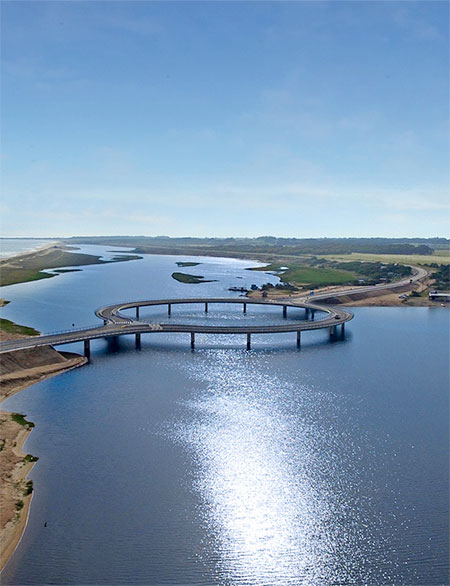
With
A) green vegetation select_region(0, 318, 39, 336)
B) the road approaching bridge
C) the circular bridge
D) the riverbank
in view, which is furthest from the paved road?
the riverbank

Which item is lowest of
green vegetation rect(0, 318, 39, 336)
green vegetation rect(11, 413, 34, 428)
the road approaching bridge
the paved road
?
green vegetation rect(11, 413, 34, 428)

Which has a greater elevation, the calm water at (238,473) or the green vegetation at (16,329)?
the green vegetation at (16,329)

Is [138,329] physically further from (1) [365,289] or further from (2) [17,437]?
(1) [365,289]

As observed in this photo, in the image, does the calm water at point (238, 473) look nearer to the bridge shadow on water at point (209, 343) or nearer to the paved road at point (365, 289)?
the bridge shadow on water at point (209, 343)

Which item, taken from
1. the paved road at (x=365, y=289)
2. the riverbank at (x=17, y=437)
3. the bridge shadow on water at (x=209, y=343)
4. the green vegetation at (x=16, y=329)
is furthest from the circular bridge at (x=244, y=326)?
the riverbank at (x=17, y=437)

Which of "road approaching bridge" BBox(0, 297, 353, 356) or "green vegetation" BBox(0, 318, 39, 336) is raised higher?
"road approaching bridge" BBox(0, 297, 353, 356)

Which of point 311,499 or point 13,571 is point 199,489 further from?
point 13,571

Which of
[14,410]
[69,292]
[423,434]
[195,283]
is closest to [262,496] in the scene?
[423,434]

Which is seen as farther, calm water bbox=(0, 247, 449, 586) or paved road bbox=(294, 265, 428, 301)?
paved road bbox=(294, 265, 428, 301)

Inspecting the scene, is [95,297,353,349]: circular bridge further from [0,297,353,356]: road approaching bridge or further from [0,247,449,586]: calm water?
[0,247,449,586]: calm water
